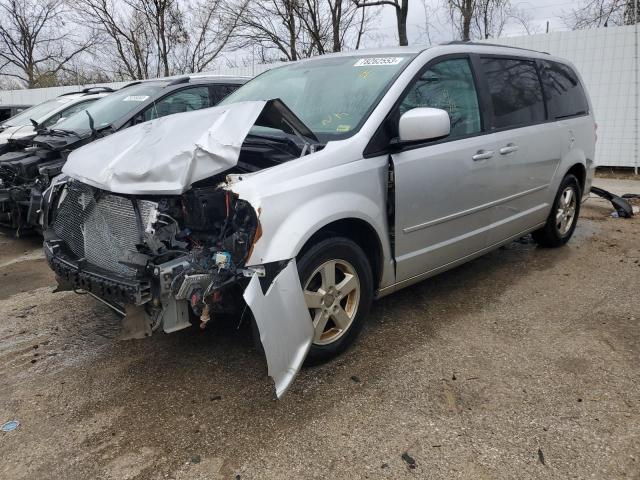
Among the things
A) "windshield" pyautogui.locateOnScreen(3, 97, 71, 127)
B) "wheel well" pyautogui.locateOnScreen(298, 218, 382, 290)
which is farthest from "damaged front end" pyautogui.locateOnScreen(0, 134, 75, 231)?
"wheel well" pyautogui.locateOnScreen(298, 218, 382, 290)

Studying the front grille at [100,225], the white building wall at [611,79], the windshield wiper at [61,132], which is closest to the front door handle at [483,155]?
the front grille at [100,225]

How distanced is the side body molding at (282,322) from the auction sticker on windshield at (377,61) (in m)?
1.79

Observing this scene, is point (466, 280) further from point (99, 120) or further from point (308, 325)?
point (99, 120)

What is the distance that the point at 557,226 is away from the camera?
543cm

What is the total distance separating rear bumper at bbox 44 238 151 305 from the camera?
2.67 m

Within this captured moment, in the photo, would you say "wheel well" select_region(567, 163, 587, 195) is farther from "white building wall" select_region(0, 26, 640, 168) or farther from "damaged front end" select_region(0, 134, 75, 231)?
"damaged front end" select_region(0, 134, 75, 231)

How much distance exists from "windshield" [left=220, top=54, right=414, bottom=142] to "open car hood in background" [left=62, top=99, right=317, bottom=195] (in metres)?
0.31

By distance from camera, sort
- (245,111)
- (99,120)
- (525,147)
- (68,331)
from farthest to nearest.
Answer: (99,120) < (525,147) < (68,331) < (245,111)

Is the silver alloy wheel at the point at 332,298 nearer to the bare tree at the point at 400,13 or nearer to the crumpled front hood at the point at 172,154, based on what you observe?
the crumpled front hood at the point at 172,154

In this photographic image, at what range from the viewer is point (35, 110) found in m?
9.21

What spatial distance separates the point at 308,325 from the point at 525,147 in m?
2.69

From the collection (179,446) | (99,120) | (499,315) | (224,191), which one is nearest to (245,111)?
(224,191)

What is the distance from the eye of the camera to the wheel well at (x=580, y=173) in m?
5.41

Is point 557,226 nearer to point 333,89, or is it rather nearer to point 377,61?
point 377,61
